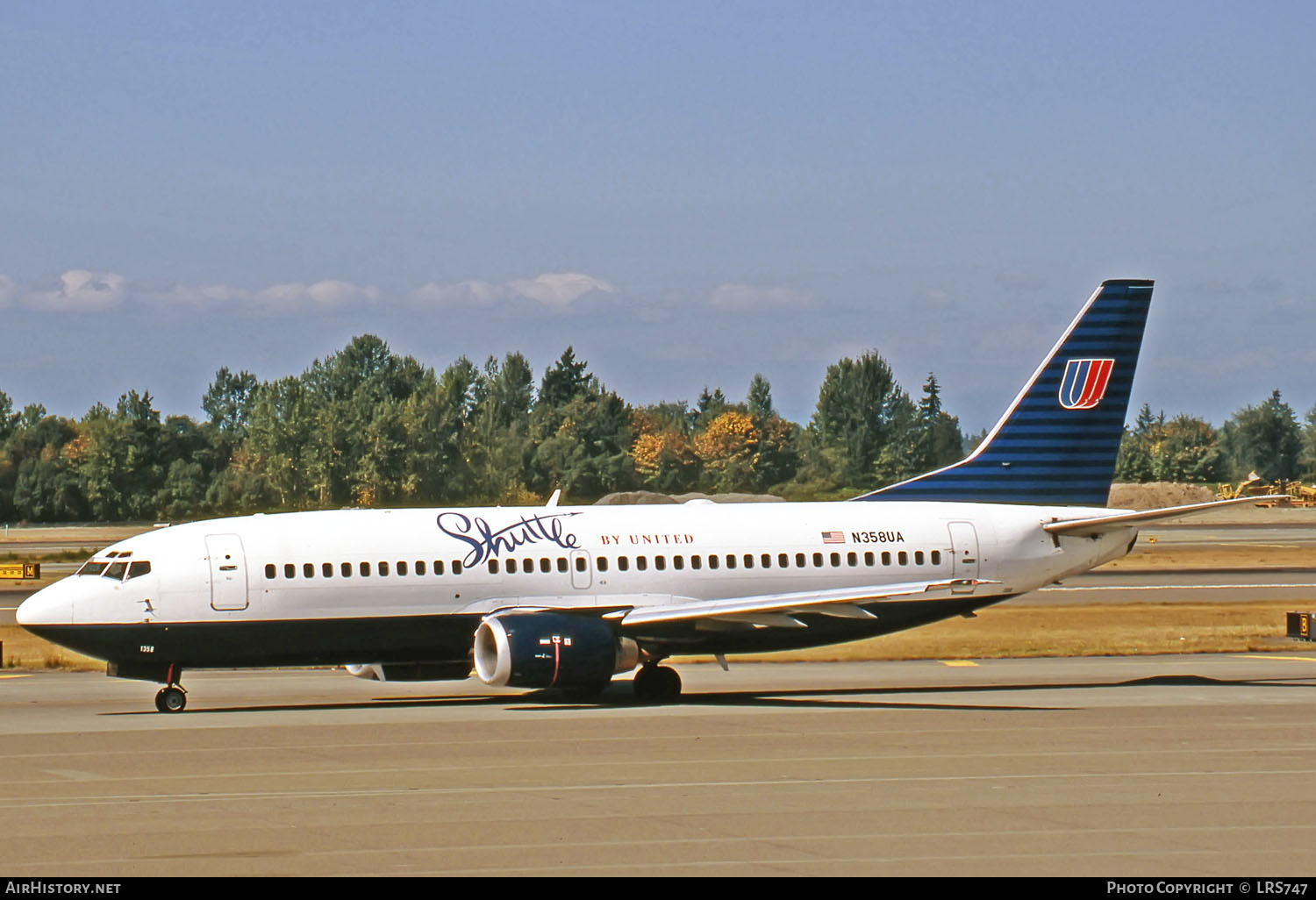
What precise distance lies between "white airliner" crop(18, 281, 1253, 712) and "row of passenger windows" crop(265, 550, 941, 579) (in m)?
0.04

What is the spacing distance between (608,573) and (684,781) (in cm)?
1235

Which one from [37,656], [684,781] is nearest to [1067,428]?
[684,781]

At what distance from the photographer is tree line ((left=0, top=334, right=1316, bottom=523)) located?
97.5 metres

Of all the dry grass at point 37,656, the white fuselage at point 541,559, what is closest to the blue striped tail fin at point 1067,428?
the white fuselage at point 541,559

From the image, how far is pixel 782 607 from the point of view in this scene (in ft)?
103

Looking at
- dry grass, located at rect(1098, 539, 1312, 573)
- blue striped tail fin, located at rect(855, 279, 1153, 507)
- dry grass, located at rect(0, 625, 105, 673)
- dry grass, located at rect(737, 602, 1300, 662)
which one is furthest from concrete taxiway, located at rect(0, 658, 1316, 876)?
dry grass, located at rect(1098, 539, 1312, 573)

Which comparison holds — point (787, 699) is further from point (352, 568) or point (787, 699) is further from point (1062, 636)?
point (1062, 636)

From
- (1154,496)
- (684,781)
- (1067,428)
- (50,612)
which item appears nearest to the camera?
(684,781)

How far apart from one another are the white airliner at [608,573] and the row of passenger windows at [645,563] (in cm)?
4

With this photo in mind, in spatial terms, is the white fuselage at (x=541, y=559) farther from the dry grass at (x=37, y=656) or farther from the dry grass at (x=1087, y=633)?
the dry grass at (x=37, y=656)

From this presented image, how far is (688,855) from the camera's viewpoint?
15.9 meters

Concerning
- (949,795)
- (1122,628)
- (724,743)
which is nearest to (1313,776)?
(949,795)
